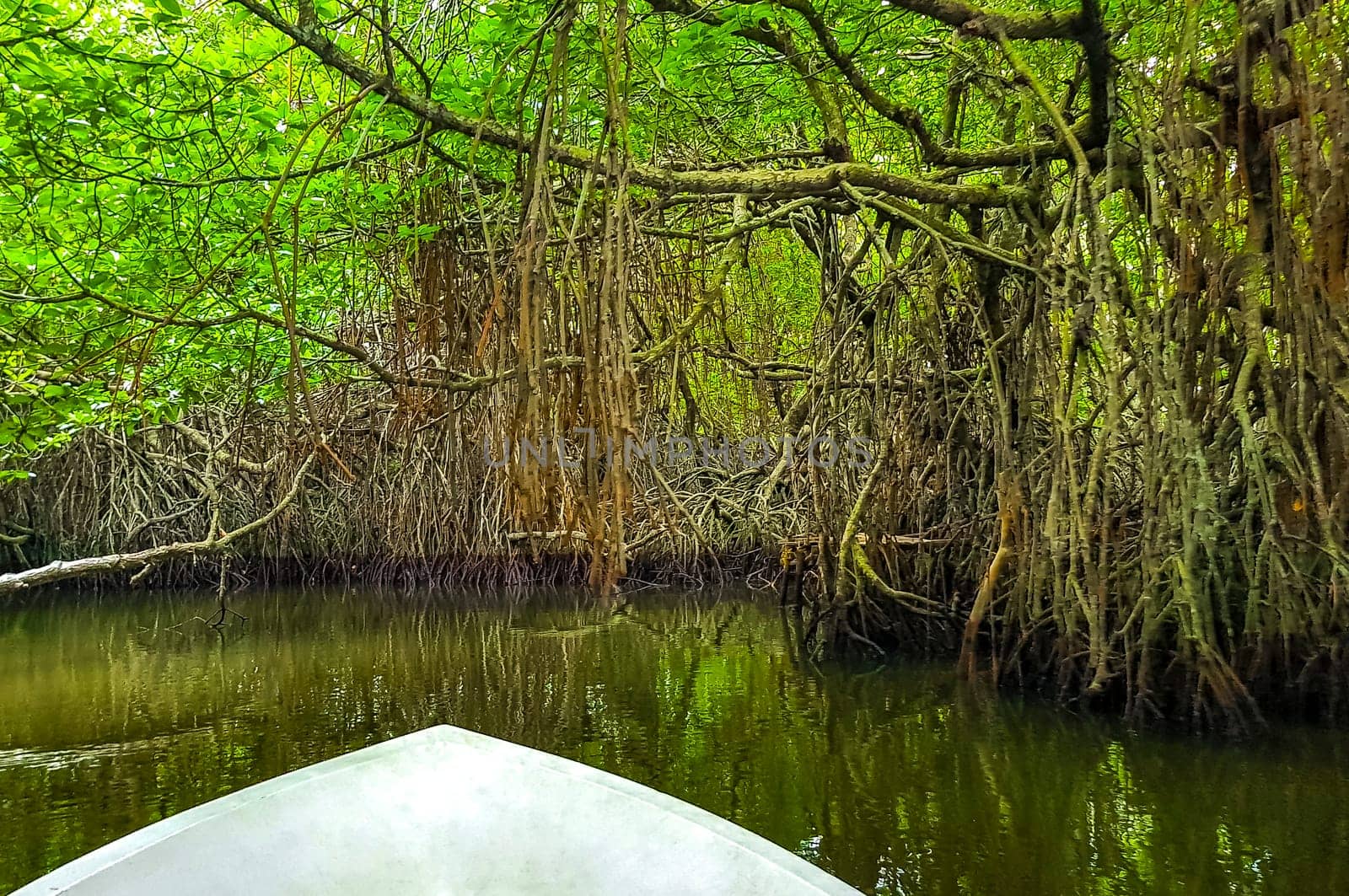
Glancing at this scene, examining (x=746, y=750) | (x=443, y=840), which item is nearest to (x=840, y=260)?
(x=746, y=750)

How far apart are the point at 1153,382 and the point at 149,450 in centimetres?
1045

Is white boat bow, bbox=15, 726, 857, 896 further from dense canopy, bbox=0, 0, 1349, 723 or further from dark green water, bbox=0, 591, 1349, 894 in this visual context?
dark green water, bbox=0, 591, 1349, 894

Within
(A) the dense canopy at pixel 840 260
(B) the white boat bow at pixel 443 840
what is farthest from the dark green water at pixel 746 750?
(B) the white boat bow at pixel 443 840

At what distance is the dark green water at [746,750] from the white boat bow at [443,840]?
4.30 feet

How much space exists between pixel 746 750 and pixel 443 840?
2.41 meters

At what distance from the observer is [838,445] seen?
214 inches

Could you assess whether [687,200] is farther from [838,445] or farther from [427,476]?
[427,476]

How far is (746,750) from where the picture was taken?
3.81m

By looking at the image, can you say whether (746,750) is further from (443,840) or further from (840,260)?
(840,260)

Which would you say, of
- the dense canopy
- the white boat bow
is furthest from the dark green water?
the white boat bow

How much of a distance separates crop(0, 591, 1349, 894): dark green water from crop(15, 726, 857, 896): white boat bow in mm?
1311

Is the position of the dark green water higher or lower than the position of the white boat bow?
lower

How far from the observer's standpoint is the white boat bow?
138 centimetres

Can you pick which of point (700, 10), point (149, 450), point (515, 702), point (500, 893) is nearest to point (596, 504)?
point (500, 893)
